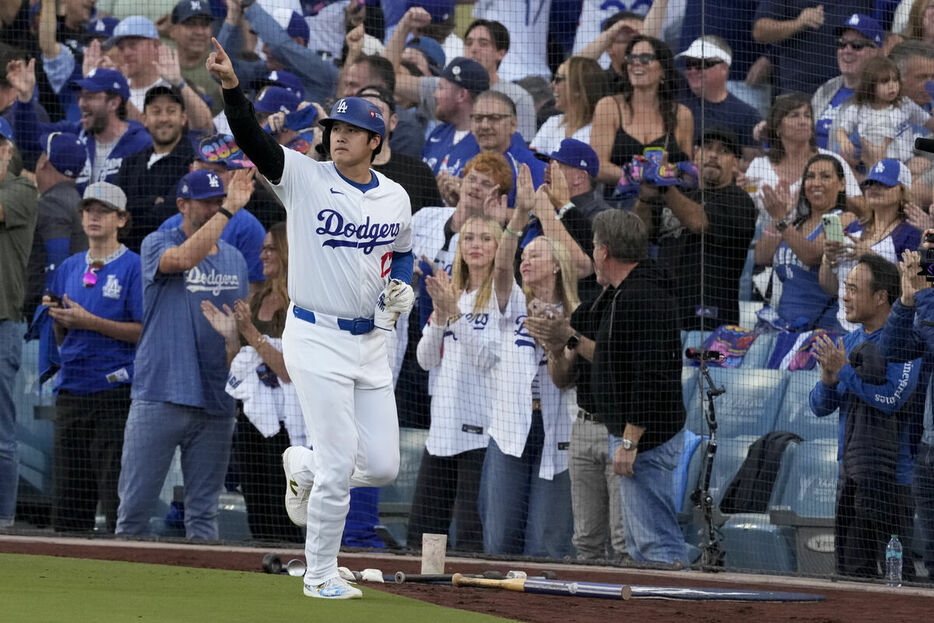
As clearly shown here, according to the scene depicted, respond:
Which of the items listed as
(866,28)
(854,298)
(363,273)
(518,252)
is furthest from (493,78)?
(363,273)

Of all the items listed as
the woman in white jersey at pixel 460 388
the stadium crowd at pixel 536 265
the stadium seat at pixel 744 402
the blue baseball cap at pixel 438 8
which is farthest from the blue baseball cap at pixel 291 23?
the stadium seat at pixel 744 402

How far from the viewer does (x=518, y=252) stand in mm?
9719

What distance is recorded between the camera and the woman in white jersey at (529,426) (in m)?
9.25

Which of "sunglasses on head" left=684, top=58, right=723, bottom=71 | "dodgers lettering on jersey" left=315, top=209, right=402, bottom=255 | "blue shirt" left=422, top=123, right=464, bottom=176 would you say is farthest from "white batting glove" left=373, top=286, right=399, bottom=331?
"sunglasses on head" left=684, top=58, right=723, bottom=71

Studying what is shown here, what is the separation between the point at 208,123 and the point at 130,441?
9.00 ft

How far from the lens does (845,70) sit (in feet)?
32.6

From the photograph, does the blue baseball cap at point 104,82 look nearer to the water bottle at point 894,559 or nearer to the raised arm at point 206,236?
the raised arm at point 206,236

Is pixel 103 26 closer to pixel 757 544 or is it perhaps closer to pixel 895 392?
pixel 757 544

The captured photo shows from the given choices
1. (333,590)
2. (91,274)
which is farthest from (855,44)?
(333,590)

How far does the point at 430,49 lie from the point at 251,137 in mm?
5663

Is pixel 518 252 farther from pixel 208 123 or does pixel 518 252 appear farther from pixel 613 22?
pixel 208 123

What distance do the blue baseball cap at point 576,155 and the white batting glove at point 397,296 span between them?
3.73 meters

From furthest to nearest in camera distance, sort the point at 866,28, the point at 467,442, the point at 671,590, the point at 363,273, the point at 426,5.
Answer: the point at 426,5 < the point at 866,28 < the point at 467,442 < the point at 671,590 < the point at 363,273

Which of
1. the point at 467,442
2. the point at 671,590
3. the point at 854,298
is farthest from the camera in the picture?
the point at 467,442
